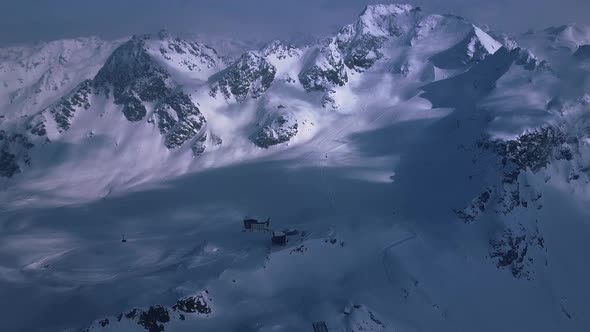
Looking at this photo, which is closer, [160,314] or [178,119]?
[160,314]

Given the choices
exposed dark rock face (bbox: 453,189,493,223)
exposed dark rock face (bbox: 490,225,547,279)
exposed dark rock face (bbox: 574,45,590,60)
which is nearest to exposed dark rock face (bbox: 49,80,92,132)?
exposed dark rock face (bbox: 453,189,493,223)

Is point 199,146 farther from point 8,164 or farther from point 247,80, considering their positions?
point 8,164

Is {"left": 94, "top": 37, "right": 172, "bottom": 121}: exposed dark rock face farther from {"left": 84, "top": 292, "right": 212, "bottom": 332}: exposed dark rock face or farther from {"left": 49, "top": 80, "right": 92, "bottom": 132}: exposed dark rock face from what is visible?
{"left": 84, "top": 292, "right": 212, "bottom": 332}: exposed dark rock face

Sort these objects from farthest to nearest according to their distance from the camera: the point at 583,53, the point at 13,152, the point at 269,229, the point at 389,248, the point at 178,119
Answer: the point at 178,119 < the point at 13,152 < the point at 583,53 < the point at 269,229 < the point at 389,248

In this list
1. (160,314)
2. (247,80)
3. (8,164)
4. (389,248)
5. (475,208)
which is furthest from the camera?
(247,80)

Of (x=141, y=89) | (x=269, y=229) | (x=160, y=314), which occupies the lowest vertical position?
(x=160, y=314)

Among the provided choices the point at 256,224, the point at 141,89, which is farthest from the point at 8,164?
the point at 256,224

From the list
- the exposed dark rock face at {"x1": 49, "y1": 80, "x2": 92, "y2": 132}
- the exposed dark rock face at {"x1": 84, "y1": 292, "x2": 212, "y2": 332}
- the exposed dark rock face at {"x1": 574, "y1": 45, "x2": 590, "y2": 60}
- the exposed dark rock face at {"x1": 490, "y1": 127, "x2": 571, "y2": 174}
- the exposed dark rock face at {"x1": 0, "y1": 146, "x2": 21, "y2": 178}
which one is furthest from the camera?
the exposed dark rock face at {"x1": 49, "y1": 80, "x2": 92, "y2": 132}
